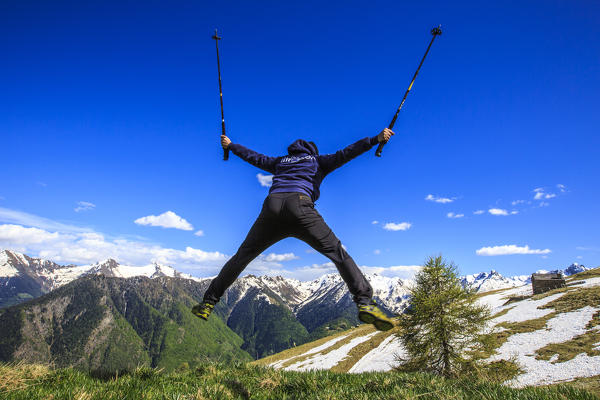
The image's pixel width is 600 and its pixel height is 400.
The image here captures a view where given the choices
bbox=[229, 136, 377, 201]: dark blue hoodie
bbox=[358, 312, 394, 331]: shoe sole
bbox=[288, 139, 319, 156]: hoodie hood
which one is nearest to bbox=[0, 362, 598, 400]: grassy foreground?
bbox=[358, 312, 394, 331]: shoe sole

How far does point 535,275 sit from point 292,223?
71.7m

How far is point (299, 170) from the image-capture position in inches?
236

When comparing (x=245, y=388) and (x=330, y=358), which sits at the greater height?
(x=245, y=388)

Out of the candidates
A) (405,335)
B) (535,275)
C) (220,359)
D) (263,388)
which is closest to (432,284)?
(405,335)

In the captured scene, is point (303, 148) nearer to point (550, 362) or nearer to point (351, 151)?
point (351, 151)

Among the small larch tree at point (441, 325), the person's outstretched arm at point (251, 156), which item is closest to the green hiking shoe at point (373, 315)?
the person's outstretched arm at point (251, 156)

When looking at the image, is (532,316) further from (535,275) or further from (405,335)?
(405,335)

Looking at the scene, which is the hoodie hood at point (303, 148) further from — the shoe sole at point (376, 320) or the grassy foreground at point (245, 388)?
the grassy foreground at point (245, 388)

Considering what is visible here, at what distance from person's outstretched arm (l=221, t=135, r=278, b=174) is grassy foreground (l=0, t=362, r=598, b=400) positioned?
390 centimetres

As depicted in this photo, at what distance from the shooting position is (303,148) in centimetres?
646

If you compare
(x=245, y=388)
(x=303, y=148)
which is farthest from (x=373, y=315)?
(x=303, y=148)

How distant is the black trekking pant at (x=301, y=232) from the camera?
525 cm

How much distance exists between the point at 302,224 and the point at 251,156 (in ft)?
7.82

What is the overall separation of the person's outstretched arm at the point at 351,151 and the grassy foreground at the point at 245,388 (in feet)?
12.0
